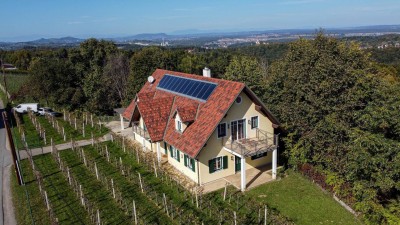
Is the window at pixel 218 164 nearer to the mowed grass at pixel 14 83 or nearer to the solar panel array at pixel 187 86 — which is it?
the solar panel array at pixel 187 86

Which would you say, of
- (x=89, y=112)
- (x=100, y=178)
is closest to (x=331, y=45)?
(x=100, y=178)

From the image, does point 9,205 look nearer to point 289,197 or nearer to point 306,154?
point 289,197

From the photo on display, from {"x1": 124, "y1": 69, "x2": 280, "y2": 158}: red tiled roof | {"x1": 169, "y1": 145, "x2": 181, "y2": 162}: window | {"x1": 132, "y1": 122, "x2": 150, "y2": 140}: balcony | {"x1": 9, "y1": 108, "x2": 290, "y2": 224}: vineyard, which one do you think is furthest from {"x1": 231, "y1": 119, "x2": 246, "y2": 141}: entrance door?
{"x1": 132, "y1": 122, "x2": 150, "y2": 140}: balcony

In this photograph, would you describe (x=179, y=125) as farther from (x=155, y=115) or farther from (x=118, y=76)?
(x=118, y=76)

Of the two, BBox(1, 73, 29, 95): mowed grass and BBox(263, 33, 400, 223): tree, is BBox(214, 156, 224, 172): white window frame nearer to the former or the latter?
BBox(263, 33, 400, 223): tree

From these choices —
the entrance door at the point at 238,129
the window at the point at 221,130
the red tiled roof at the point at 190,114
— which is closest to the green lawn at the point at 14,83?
the red tiled roof at the point at 190,114

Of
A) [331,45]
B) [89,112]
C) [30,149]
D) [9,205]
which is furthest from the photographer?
[89,112]

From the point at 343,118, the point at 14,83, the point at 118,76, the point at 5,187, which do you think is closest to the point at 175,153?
the point at 5,187
